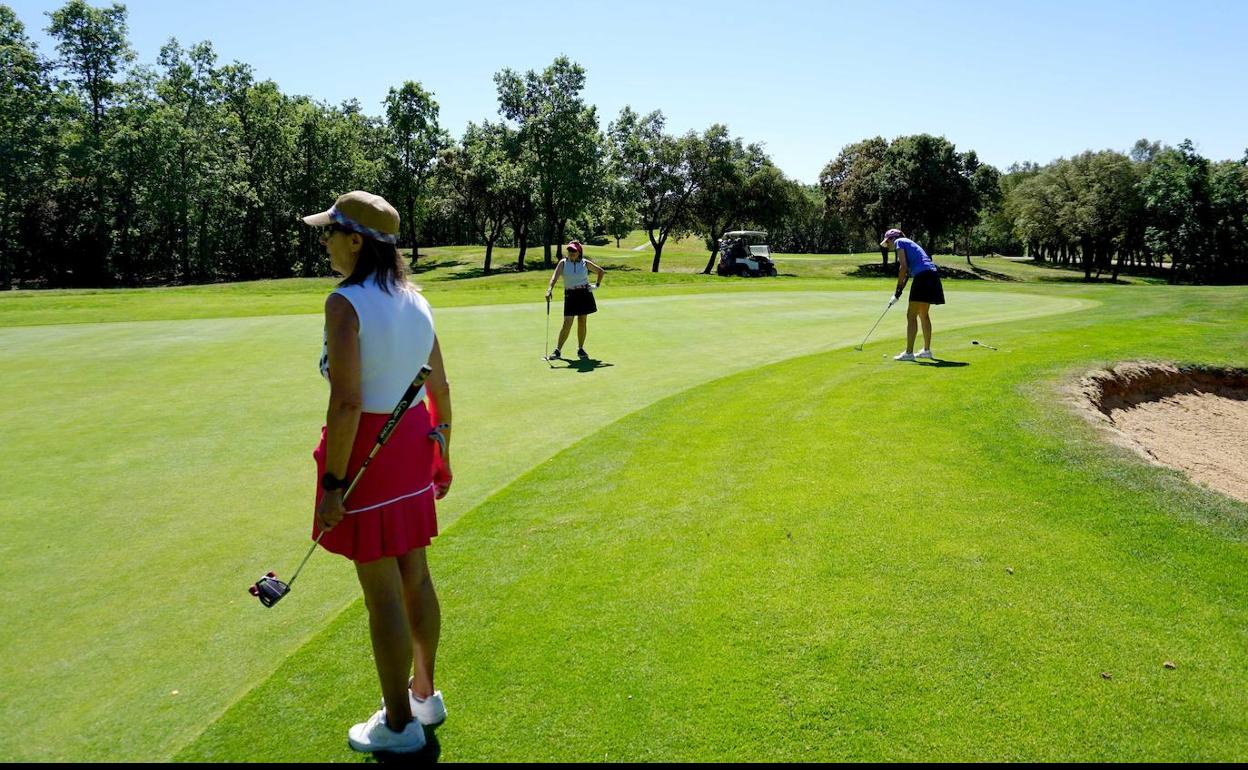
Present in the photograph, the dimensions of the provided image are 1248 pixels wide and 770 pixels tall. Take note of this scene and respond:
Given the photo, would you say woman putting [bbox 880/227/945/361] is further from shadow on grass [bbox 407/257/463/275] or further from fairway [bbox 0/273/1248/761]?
shadow on grass [bbox 407/257/463/275]

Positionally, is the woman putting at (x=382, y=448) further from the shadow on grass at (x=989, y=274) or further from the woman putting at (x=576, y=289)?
the shadow on grass at (x=989, y=274)

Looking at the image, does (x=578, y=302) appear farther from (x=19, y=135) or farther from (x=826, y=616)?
(x=19, y=135)

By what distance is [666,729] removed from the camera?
3406mm

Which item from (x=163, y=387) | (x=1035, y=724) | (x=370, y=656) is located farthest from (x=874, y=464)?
(x=163, y=387)

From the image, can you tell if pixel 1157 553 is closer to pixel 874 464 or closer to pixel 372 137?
pixel 874 464

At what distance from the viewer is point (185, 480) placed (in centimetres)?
696

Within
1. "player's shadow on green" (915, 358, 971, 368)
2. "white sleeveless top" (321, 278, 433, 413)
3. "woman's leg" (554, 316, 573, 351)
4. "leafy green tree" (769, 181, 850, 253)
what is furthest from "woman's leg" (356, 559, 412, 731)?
"leafy green tree" (769, 181, 850, 253)

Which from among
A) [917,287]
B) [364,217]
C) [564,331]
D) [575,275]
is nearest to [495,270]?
[575,275]

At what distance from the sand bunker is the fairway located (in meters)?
1.45

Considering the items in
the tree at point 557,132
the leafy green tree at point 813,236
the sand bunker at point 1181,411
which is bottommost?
the sand bunker at point 1181,411

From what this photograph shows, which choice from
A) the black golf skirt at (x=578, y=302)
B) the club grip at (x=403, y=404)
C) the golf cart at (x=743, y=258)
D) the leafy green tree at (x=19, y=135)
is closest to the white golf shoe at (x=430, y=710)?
the club grip at (x=403, y=404)

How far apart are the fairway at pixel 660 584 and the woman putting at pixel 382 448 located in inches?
14.1

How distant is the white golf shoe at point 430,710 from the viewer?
3.52m

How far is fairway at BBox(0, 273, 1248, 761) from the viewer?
11.4ft
